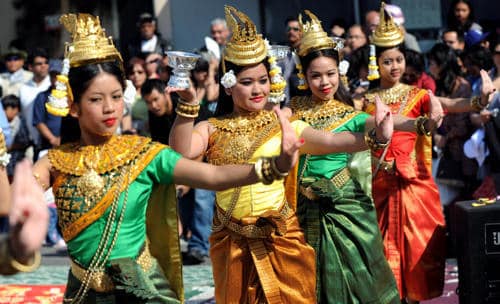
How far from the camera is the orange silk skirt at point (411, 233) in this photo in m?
7.17

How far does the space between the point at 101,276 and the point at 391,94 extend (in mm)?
3413

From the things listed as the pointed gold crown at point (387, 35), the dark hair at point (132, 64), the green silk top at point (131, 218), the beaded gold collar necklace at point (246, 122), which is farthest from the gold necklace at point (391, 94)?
the dark hair at point (132, 64)

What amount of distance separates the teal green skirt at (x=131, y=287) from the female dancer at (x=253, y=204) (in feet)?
3.21

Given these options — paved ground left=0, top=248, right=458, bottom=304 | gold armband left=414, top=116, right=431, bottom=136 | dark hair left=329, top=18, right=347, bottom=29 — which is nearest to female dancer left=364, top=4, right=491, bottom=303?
paved ground left=0, top=248, right=458, bottom=304

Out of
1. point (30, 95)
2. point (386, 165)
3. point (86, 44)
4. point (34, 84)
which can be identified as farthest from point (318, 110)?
point (34, 84)

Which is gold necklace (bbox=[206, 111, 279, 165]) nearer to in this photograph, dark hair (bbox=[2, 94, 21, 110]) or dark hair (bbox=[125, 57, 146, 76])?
dark hair (bbox=[125, 57, 146, 76])

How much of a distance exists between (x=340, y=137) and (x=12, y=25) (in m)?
10.4

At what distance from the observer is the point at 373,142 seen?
17.0 ft

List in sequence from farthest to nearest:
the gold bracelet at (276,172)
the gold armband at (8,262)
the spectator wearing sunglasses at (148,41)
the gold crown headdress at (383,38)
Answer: the spectator wearing sunglasses at (148,41)
the gold crown headdress at (383,38)
the gold bracelet at (276,172)
the gold armband at (8,262)

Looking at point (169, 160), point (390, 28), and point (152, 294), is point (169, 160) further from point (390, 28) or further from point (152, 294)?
point (390, 28)

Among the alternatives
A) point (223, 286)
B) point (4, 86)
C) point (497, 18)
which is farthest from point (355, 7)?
point (223, 286)

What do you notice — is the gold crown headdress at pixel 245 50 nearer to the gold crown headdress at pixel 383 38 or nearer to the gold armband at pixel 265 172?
the gold armband at pixel 265 172

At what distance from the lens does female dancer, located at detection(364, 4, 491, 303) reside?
7.18 m

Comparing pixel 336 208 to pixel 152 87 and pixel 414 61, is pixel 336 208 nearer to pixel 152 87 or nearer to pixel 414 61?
pixel 414 61
